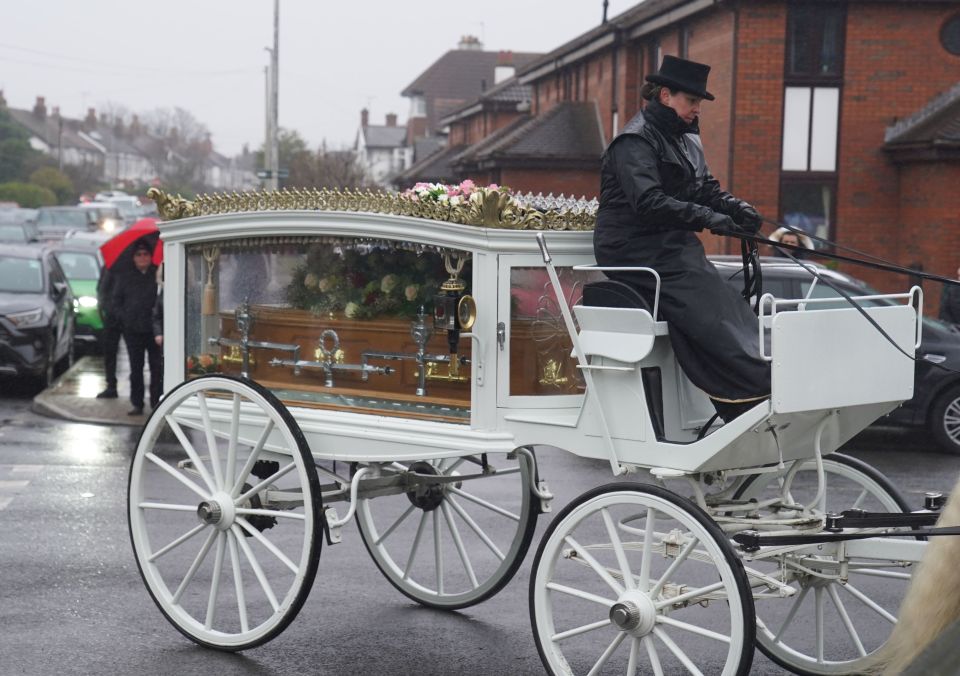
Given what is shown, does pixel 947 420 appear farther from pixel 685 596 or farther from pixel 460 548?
pixel 685 596

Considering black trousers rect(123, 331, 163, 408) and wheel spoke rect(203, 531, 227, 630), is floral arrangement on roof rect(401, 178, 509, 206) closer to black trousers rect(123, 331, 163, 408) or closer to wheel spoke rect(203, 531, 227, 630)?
wheel spoke rect(203, 531, 227, 630)

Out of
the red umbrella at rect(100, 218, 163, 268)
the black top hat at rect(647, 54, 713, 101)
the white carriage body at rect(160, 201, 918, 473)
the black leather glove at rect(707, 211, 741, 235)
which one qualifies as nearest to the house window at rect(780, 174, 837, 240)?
the red umbrella at rect(100, 218, 163, 268)

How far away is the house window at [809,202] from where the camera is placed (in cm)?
2206

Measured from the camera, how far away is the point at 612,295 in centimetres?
515

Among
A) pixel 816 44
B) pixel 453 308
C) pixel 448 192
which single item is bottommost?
pixel 453 308

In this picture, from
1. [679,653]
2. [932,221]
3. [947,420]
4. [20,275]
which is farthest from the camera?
[932,221]

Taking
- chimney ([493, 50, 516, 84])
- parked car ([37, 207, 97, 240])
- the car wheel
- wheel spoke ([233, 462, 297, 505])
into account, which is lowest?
the car wheel

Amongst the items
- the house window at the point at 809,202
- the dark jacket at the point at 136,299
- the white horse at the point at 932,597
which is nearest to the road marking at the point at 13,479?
the dark jacket at the point at 136,299

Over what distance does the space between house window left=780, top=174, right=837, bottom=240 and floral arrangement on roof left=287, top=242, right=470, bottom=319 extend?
17.1 metres

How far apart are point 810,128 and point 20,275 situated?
42.6ft

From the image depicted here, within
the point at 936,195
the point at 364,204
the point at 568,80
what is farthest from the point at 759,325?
the point at 568,80

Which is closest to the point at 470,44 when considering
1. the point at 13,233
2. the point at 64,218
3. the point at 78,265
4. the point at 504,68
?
the point at 504,68

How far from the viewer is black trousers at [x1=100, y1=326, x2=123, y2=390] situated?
14.0 metres

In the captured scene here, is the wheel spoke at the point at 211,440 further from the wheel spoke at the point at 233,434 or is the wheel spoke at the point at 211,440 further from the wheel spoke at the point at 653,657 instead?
the wheel spoke at the point at 653,657
